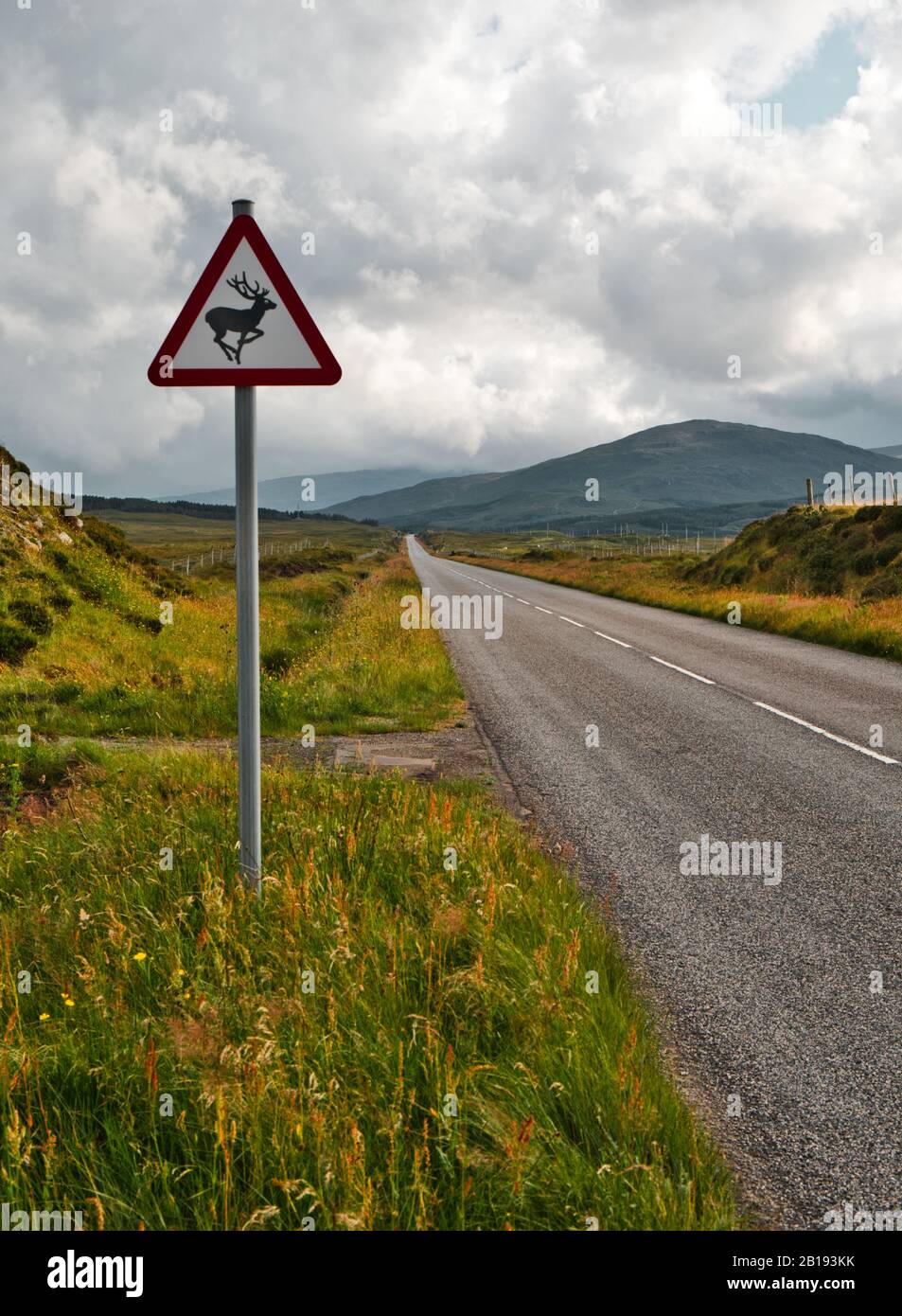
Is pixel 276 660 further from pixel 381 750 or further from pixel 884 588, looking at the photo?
pixel 884 588

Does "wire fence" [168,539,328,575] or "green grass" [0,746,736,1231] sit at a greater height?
"wire fence" [168,539,328,575]

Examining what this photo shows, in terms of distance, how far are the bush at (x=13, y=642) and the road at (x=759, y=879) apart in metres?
6.62

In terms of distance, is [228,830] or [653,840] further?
[653,840]

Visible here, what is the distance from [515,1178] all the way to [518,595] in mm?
32351

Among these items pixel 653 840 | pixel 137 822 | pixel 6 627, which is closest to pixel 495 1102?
pixel 137 822

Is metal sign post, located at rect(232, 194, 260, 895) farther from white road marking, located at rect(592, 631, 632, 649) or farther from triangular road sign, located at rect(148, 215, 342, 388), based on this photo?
white road marking, located at rect(592, 631, 632, 649)

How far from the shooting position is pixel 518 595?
34.4 metres

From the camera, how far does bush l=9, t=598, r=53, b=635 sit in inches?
545

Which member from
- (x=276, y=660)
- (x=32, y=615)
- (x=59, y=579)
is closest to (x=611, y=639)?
(x=276, y=660)

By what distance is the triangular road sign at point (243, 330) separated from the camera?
3.87 metres

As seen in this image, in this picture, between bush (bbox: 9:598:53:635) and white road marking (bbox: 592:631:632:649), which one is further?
white road marking (bbox: 592:631:632:649)

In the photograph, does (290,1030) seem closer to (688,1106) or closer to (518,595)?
(688,1106)

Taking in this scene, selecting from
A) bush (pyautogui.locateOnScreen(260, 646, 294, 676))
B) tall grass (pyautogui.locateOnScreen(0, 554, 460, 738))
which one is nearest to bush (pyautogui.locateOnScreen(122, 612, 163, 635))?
tall grass (pyautogui.locateOnScreen(0, 554, 460, 738))

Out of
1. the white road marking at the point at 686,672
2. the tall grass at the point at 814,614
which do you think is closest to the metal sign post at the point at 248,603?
the white road marking at the point at 686,672
